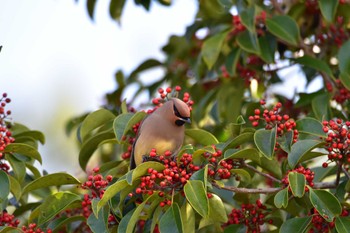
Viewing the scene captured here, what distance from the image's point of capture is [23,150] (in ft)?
14.2

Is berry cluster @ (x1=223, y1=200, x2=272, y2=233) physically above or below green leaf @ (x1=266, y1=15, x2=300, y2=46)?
below

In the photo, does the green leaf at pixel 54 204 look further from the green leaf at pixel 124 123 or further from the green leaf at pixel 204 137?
the green leaf at pixel 204 137

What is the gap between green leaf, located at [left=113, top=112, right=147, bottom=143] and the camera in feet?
13.5

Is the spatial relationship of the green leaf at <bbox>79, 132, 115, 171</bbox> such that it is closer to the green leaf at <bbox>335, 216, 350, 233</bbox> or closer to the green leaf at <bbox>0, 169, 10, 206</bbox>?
the green leaf at <bbox>0, 169, 10, 206</bbox>

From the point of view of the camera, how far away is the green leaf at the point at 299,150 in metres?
3.88

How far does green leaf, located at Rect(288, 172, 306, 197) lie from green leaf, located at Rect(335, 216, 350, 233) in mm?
234

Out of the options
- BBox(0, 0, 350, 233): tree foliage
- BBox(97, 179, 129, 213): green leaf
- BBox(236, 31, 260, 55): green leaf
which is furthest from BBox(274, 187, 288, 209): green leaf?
BBox(236, 31, 260, 55): green leaf

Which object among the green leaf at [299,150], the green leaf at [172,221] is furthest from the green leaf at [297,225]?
the green leaf at [172,221]

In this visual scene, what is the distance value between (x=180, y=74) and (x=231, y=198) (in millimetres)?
2010

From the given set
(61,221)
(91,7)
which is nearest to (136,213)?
(61,221)

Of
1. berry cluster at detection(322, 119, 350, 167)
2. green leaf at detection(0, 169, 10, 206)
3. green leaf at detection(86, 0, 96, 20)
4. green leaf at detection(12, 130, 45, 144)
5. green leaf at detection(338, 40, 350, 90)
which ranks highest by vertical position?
green leaf at detection(86, 0, 96, 20)

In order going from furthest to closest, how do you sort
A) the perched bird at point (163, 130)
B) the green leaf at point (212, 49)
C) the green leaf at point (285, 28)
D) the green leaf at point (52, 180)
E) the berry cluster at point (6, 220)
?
the green leaf at point (212, 49) → the green leaf at point (285, 28) → the perched bird at point (163, 130) → the berry cluster at point (6, 220) → the green leaf at point (52, 180)

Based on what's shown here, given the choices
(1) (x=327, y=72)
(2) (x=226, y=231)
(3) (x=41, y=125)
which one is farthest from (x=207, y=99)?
(3) (x=41, y=125)

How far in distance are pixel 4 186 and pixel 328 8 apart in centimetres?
223
